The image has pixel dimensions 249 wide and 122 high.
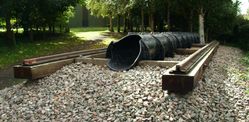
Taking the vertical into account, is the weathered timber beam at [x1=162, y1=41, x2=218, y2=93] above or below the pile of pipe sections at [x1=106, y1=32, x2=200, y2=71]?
below

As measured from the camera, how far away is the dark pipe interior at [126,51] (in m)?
11.4

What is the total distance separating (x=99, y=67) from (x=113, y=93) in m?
2.75

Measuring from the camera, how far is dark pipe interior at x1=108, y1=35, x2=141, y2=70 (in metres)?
11.4

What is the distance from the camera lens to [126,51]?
12.1 metres

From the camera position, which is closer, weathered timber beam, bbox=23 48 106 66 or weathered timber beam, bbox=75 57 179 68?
weathered timber beam, bbox=23 48 106 66

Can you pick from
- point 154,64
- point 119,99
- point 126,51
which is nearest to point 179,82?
point 119,99

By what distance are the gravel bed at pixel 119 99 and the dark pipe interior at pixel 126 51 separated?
132cm

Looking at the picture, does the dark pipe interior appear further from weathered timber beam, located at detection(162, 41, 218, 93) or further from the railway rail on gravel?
weathered timber beam, located at detection(162, 41, 218, 93)

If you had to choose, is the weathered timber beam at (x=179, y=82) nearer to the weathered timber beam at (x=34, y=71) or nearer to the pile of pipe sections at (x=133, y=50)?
the pile of pipe sections at (x=133, y=50)

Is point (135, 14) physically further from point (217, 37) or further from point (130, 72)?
point (130, 72)

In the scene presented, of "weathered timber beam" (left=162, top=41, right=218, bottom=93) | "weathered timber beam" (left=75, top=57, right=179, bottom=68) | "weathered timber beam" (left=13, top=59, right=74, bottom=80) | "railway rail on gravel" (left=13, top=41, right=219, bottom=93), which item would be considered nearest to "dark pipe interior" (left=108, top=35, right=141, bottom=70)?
"weathered timber beam" (left=75, top=57, right=179, bottom=68)

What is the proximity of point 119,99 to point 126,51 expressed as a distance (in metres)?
4.69

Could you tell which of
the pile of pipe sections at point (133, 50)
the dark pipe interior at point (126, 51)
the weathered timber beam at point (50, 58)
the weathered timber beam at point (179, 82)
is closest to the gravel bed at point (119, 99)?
the weathered timber beam at point (179, 82)

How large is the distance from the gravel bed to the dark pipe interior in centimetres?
132
